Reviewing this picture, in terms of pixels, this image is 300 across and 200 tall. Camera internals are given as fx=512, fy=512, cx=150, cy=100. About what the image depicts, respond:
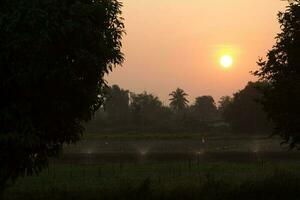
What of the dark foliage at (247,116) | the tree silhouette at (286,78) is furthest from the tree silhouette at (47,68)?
the dark foliage at (247,116)

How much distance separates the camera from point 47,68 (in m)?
15.9

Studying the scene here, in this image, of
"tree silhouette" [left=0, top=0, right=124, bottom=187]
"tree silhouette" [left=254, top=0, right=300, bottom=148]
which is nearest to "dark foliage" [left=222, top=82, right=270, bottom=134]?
"tree silhouette" [left=254, top=0, right=300, bottom=148]

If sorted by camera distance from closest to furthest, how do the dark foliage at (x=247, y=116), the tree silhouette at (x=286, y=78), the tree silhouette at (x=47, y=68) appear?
1. the tree silhouette at (x=47, y=68)
2. the tree silhouette at (x=286, y=78)
3. the dark foliage at (x=247, y=116)

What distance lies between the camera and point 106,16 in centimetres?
1762

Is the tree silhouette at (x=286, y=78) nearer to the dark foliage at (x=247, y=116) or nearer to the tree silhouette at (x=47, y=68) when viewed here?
the tree silhouette at (x=47, y=68)

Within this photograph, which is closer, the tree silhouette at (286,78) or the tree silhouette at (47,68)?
the tree silhouette at (47,68)

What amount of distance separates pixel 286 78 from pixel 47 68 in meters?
12.2

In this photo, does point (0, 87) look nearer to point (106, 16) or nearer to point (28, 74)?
point (28, 74)

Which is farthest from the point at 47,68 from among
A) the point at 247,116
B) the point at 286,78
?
the point at 247,116

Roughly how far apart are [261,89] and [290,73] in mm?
1933

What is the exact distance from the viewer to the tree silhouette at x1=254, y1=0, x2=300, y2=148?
23312 millimetres

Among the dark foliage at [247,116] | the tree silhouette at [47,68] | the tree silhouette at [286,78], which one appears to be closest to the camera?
the tree silhouette at [47,68]

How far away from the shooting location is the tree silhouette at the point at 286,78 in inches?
918

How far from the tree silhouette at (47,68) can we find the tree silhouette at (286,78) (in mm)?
9046
